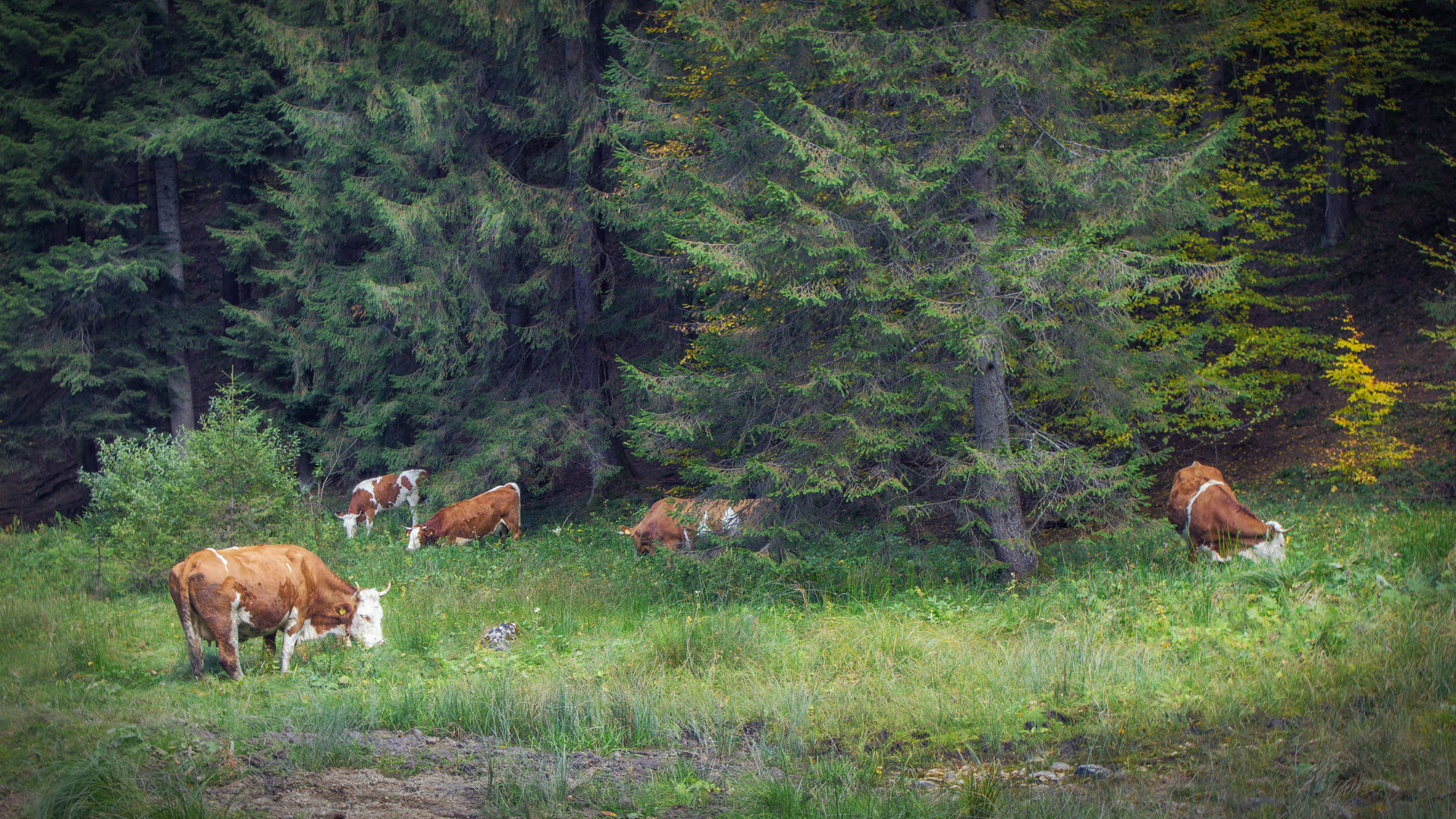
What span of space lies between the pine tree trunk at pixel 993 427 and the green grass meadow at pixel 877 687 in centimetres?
48

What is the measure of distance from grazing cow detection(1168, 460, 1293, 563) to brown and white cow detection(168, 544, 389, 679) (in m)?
8.68

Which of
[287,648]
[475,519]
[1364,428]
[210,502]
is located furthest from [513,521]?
[1364,428]

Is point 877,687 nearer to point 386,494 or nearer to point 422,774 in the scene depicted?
point 422,774

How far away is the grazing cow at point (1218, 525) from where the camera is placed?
8977mm

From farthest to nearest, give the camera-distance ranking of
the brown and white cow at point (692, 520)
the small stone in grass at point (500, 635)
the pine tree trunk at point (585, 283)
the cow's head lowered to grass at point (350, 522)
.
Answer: the cow's head lowered to grass at point (350, 522)
the pine tree trunk at point (585, 283)
the brown and white cow at point (692, 520)
the small stone in grass at point (500, 635)

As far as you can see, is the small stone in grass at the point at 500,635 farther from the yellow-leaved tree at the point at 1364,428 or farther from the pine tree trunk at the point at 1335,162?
the pine tree trunk at the point at 1335,162

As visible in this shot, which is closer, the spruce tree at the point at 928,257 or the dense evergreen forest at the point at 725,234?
the spruce tree at the point at 928,257

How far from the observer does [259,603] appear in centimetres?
802

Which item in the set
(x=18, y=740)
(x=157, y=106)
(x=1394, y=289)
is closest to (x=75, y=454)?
(x=157, y=106)

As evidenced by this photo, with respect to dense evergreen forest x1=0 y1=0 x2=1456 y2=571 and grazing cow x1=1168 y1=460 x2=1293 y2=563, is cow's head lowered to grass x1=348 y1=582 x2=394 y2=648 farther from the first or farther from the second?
grazing cow x1=1168 y1=460 x2=1293 y2=563

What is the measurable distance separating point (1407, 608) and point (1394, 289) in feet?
44.7

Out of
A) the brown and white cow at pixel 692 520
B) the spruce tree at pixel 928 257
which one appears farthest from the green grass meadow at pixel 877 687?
the spruce tree at pixel 928 257

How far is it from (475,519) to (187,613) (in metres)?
8.14

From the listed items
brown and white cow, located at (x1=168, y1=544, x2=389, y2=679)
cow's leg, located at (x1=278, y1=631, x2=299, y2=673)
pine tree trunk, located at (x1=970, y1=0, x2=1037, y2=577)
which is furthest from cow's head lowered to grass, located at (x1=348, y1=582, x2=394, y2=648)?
pine tree trunk, located at (x1=970, y1=0, x2=1037, y2=577)
